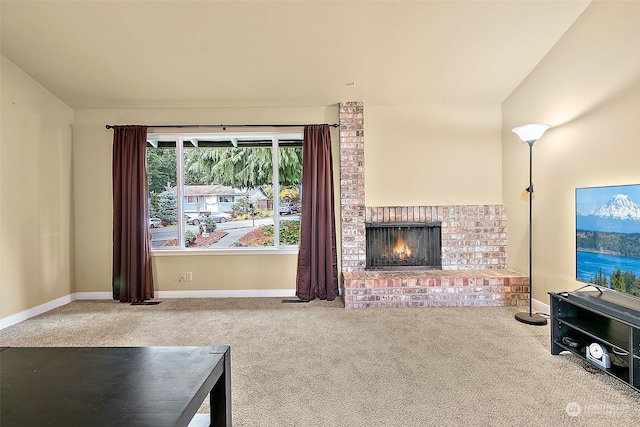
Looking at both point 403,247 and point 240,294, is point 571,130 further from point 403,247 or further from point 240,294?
point 240,294

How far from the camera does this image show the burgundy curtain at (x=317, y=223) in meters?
4.04

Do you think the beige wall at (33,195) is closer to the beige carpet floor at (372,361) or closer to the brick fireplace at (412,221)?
the beige carpet floor at (372,361)

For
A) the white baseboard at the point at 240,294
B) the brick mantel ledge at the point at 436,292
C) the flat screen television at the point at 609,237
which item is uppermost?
the flat screen television at the point at 609,237

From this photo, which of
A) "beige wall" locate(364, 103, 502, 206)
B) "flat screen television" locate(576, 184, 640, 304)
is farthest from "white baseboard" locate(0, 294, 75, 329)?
"flat screen television" locate(576, 184, 640, 304)

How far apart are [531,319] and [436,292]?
0.91 m

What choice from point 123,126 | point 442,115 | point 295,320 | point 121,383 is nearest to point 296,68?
point 442,115

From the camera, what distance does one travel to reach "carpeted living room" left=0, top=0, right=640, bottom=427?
1986mm

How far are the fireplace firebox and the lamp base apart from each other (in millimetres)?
1126

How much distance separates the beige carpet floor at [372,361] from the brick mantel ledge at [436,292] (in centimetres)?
13

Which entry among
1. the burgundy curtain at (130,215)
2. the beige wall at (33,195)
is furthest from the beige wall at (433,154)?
the beige wall at (33,195)

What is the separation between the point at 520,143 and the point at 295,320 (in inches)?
128

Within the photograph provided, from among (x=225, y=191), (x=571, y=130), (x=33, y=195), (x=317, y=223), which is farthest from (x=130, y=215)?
(x=571, y=130)

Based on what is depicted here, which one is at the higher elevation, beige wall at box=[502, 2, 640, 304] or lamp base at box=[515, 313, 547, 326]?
beige wall at box=[502, 2, 640, 304]

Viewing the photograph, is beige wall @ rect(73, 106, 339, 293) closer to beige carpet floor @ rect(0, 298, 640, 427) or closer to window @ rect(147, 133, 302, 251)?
window @ rect(147, 133, 302, 251)
